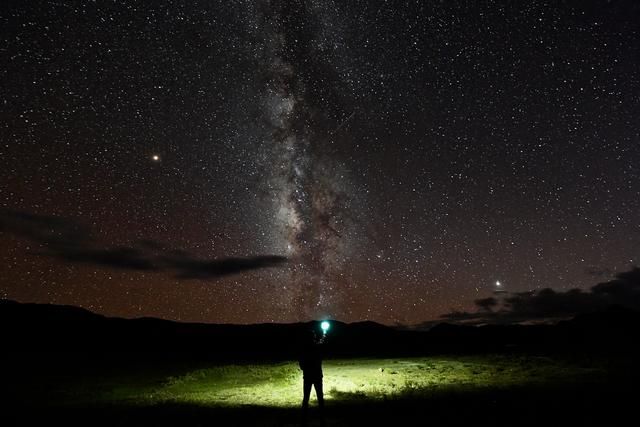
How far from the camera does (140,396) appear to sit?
16.5 meters

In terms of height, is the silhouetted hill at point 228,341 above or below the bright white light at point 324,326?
above

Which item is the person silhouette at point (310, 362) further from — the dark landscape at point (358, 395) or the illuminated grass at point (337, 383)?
the illuminated grass at point (337, 383)

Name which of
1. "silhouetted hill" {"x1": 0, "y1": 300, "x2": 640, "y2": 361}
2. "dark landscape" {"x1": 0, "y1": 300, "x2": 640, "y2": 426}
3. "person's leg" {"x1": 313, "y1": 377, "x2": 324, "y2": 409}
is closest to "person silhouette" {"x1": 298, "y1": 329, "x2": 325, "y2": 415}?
"person's leg" {"x1": 313, "y1": 377, "x2": 324, "y2": 409}

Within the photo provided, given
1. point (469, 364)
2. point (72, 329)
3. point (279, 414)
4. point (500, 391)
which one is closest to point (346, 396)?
point (279, 414)

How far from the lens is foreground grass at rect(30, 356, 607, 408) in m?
15.1

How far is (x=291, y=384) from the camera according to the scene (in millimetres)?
18531

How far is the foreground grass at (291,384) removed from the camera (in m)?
15.1

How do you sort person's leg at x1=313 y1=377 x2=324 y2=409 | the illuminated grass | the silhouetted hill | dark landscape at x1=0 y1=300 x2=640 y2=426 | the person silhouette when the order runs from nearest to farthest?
person's leg at x1=313 y1=377 x2=324 y2=409, the person silhouette, dark landscape at x1=0 y1=300 x2=640 y2=426, the illuminated grass, the silhouetted hill

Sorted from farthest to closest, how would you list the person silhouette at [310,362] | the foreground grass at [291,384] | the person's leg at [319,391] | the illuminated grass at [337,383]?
1. the illuminated grass at [337,383]
2. the foreground grass at [291,384]
3. the person silhouette at [310,362]
4. the person's leg at [319,391]

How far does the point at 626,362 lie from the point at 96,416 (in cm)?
2593

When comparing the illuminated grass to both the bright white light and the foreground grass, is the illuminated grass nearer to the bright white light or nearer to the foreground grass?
the foreground grass

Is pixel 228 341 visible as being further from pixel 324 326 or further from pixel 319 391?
pixel 319 391

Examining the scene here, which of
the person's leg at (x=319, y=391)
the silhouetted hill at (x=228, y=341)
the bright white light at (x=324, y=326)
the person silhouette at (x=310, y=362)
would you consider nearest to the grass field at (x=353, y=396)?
the person's leg at (x=319, y=391)

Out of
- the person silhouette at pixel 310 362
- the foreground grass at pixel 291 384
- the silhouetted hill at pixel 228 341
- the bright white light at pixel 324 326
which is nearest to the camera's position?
the person silhouette at pixel 310 362
